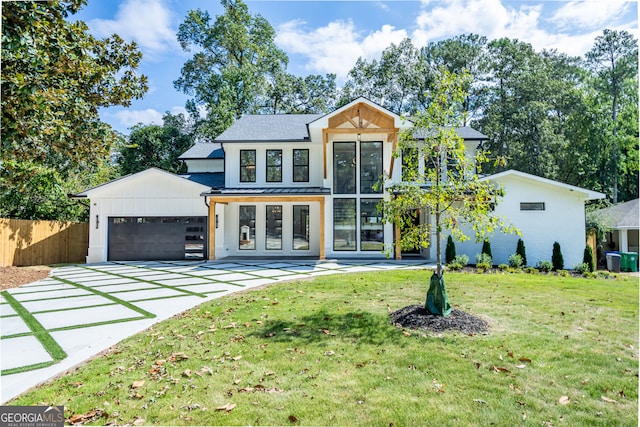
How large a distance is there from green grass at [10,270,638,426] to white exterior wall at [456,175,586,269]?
8048mm

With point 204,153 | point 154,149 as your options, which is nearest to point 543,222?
point 204,153

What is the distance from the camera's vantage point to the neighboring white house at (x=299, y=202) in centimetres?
1391

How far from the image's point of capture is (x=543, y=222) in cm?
1388

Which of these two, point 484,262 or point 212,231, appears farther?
point 212,231

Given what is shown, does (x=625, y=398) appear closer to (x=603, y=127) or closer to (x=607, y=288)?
(x=607, y=288)

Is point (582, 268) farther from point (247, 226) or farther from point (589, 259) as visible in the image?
point (247, 226)

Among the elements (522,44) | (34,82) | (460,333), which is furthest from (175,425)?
(522,44)

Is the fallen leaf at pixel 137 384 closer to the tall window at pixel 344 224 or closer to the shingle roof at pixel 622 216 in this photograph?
the tall window at pixel 344 224

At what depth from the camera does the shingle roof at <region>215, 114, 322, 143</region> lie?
16109mm

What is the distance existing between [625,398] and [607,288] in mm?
7131

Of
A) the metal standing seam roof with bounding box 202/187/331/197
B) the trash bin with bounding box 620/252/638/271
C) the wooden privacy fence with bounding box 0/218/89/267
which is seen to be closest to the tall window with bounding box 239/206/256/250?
the metal standing seam roof with bounding box 202/187/331/197

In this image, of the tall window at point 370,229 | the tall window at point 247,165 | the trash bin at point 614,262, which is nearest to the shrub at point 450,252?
the tall window at point 370,229

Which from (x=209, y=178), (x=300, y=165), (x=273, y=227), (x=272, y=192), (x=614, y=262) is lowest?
(x=614, y=262)

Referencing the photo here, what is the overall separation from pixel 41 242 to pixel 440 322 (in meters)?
16.6
